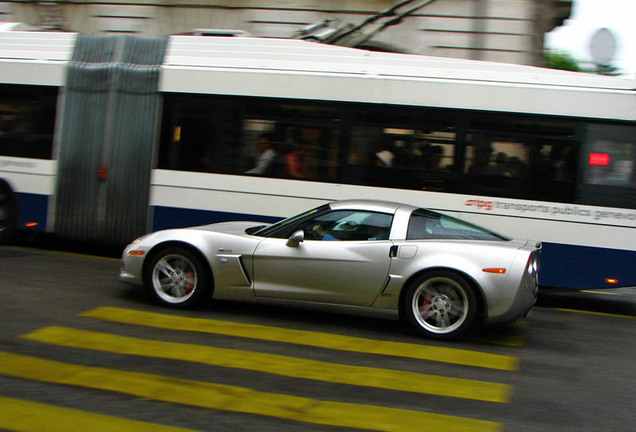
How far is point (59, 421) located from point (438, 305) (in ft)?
12.1

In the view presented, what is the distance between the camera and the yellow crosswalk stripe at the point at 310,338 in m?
6.30

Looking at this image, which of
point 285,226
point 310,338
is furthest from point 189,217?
point 310,338

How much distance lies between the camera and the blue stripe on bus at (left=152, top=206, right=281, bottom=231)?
10.1m

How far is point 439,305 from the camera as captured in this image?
22.8 feet

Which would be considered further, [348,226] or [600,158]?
[600,158]

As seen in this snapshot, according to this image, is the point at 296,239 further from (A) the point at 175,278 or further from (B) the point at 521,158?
(B) the point at 521,158

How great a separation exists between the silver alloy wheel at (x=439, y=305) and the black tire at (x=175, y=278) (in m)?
2.08

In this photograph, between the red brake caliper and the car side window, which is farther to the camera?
the red brake caliper

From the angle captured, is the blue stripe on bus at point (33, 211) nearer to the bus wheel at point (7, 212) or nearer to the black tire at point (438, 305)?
the bus wheel at point (7, 212)

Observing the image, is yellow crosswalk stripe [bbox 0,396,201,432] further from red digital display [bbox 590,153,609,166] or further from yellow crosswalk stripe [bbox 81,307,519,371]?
red digital display [bbox 590,153,609,166]

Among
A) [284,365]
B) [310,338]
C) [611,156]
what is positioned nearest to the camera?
[284,365]

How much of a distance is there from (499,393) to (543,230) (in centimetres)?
426

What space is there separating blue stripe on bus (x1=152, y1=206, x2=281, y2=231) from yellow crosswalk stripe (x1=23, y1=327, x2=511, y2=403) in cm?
394

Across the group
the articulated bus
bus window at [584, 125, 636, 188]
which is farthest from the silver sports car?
bus window at [584, 125, 636, 188]
